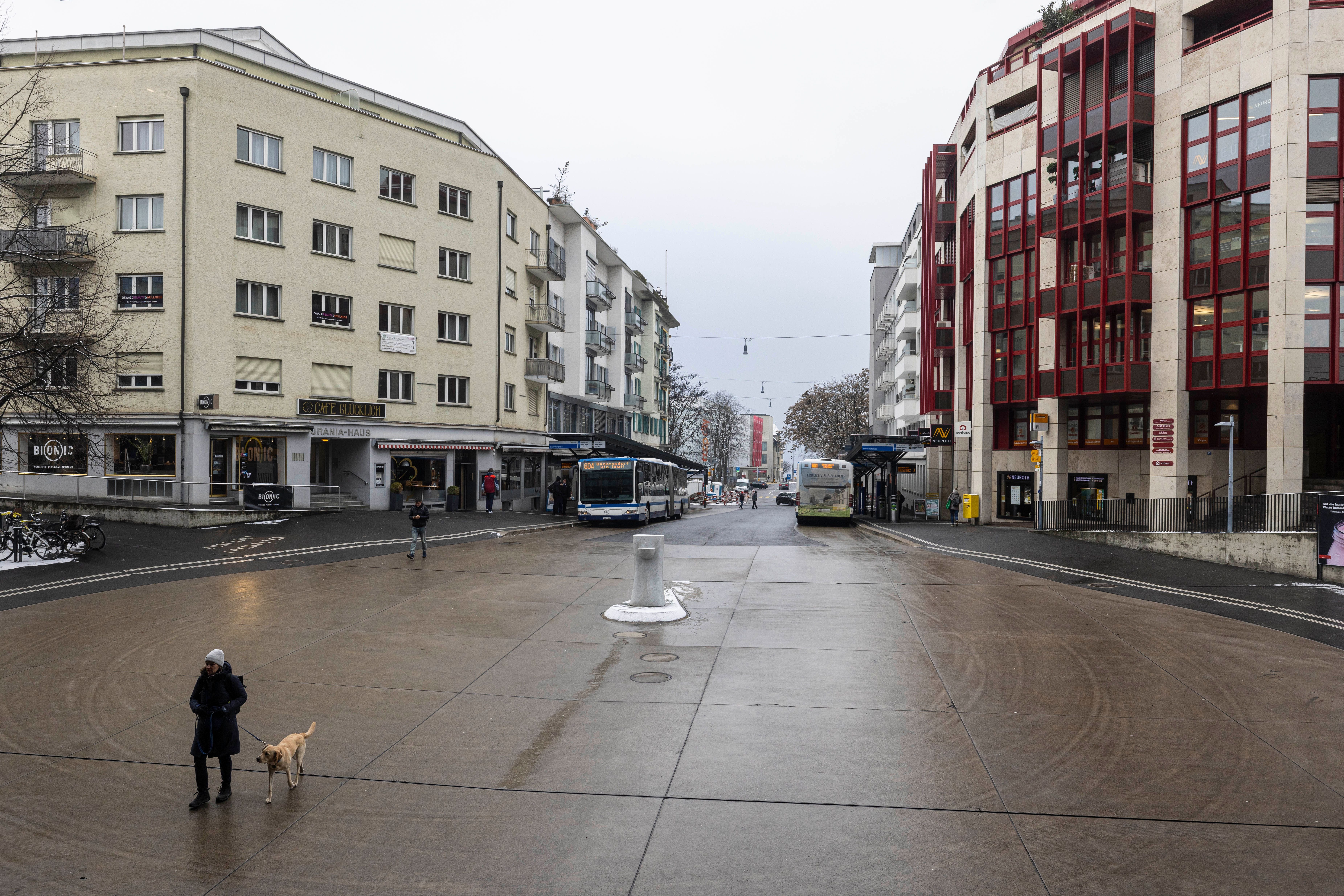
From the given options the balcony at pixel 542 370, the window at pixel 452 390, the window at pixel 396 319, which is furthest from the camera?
the balcony at pixel 542 370

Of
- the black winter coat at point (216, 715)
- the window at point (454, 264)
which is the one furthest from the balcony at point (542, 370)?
the black winter coat at point (216, 715)

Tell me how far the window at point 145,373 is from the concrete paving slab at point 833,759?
28434 millimetres

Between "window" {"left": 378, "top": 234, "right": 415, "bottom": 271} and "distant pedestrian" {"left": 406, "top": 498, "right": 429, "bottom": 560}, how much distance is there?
17.9 meters

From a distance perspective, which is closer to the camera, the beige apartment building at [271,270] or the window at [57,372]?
the window at [57,372]

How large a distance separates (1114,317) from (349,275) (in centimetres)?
3038

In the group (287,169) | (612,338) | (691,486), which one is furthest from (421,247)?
(691,486)

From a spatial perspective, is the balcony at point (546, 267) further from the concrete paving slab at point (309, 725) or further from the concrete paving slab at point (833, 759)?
the concrete paving slab at point (833, 759)

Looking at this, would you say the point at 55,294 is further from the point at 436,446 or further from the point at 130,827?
the point at 130,827

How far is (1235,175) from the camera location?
87.1 ft

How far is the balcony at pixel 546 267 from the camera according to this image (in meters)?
43.3

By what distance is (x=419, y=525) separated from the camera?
19891mm

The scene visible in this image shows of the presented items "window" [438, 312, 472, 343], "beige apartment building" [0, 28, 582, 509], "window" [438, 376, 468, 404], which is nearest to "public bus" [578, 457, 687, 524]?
"beige apartment building" [0, 28, 582, 509]

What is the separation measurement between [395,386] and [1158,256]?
30069 mm

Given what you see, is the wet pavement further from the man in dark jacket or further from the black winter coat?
the black winter coat
